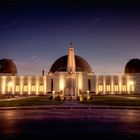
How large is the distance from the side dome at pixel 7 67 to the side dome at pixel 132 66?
145ft

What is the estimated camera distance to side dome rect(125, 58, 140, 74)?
89.0 m

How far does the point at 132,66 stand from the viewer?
297 feet

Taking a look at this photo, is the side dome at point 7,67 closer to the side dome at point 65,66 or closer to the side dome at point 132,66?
the side dome at point 65,66

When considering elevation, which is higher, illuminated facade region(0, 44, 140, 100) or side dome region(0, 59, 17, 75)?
side dome region(0, 59, 17, 75)

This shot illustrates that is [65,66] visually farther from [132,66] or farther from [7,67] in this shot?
[132,66]

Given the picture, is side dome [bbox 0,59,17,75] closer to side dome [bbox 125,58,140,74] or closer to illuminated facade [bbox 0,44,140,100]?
illuminated facade [bbox 0,44,140,100]

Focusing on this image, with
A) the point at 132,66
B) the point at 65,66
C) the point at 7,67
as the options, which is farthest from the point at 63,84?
the point at 132,66

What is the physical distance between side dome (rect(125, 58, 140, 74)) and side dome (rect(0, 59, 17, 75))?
44.2m

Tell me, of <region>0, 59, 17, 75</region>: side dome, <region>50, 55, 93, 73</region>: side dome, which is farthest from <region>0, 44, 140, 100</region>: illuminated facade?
<region>0, 59, 17, 75</region>: side dome

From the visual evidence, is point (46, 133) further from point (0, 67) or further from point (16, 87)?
point (0, 67)

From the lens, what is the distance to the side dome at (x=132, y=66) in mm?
89000

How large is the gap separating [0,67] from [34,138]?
278ft

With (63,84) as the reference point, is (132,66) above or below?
above

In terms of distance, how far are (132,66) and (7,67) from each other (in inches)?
1871
